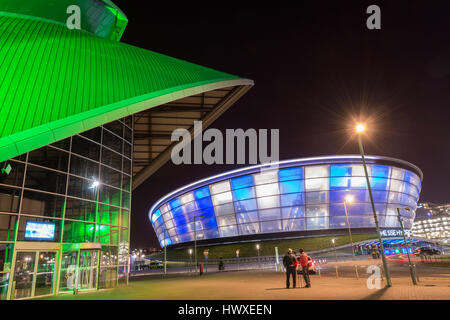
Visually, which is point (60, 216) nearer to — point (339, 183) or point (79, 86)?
point (79, 86)

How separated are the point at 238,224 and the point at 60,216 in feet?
137

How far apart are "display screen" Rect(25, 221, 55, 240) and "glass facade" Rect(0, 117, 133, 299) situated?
0.04m

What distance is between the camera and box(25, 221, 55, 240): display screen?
14047 millimetres

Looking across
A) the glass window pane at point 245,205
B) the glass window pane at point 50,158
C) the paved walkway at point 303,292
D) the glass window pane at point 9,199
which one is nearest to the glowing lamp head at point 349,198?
the glass window pane at point 245,205

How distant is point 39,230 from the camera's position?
1452 centimetres

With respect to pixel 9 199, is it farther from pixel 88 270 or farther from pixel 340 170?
pixel 340 170

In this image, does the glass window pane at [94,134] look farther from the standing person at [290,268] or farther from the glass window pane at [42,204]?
the standing person at [290,268]

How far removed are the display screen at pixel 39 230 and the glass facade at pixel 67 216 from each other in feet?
0.14

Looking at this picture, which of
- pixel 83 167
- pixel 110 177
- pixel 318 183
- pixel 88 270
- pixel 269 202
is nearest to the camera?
pixel 88 270

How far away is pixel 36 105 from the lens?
944cm

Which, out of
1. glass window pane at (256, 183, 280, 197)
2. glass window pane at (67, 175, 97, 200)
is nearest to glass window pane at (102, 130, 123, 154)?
glass window pane at (67, 175, 97, 200)

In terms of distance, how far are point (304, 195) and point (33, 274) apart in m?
44.2

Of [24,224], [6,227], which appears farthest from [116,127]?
[6,227]

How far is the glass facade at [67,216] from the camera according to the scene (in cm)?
1352
